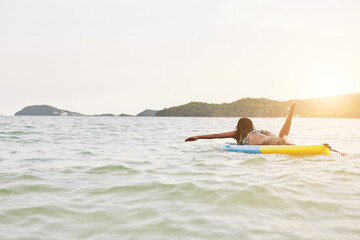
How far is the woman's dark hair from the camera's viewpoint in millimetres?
10719

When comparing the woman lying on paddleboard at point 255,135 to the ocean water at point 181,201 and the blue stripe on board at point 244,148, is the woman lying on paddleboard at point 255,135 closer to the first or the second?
the blue stripe on board at point 244,148

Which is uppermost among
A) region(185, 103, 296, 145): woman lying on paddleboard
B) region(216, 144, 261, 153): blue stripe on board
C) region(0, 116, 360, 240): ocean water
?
region(185, 103, 296, 145): woman lying on paddleboard

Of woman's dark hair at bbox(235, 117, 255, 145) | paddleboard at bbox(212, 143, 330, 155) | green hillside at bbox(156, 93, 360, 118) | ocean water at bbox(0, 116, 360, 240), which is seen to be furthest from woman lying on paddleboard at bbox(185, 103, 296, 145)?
green hillside at bbox(156, 93, 360, 118)

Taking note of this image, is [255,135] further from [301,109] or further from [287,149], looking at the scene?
[301,109]

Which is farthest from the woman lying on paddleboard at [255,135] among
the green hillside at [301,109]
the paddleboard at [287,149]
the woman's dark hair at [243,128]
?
the green hillside at [301,109]

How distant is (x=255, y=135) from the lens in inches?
405

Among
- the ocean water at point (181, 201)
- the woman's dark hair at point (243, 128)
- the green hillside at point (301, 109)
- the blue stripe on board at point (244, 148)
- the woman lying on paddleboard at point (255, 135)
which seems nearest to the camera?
the ocean water at point (181, 201)

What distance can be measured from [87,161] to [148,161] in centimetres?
159

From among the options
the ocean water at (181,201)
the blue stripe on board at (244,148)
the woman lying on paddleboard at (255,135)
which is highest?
the woman lying on paddleboard at (255,135)

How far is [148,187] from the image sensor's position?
5434 millimetres

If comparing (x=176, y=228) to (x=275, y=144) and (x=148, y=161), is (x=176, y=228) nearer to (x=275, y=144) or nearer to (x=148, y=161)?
(x=148, y=161)

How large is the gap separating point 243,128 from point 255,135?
651 millimetres

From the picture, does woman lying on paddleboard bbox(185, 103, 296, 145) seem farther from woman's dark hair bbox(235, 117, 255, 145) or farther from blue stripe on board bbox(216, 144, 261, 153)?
blue stripe on board bbox(216, 144, 261, 153)

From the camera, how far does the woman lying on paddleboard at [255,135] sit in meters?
9.77
